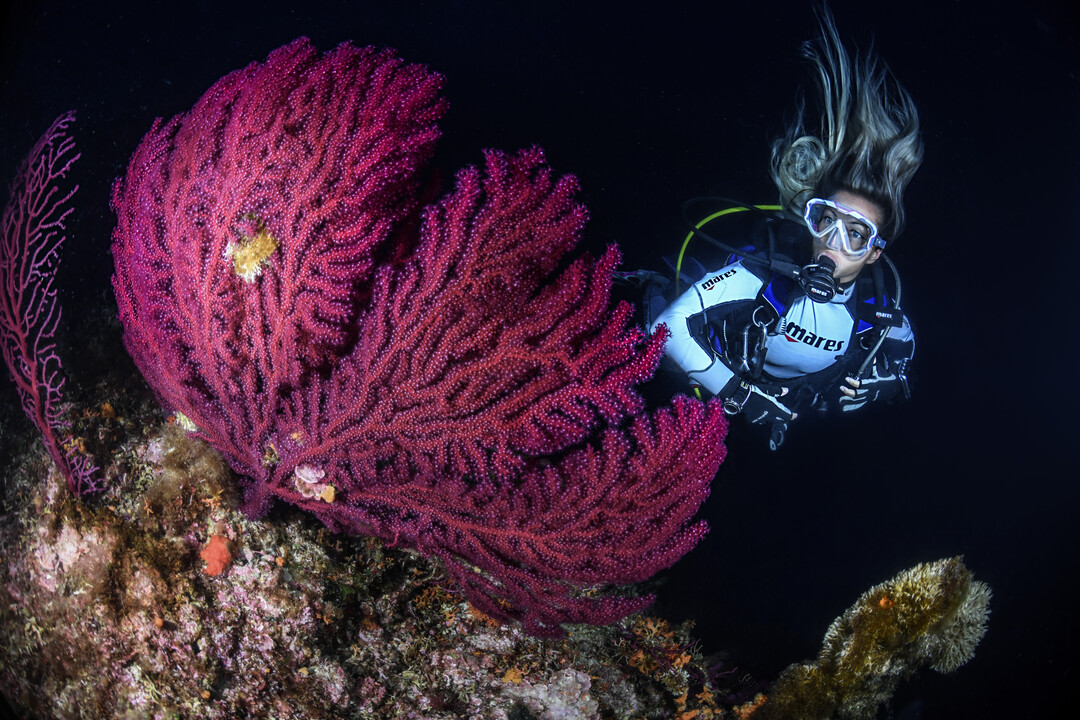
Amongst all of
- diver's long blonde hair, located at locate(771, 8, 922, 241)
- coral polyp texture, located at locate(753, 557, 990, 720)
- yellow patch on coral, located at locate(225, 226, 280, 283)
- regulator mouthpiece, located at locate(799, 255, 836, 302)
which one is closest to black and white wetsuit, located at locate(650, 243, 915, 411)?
regulator mouthpiece, located at locate(799, 255, 836, 302)

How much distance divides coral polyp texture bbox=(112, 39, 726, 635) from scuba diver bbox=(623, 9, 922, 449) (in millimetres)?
777

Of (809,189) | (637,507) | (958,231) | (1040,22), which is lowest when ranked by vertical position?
(637,507)

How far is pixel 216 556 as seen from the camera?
227 cm

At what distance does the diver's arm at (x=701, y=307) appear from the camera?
2.81m

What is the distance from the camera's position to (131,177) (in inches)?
89.1

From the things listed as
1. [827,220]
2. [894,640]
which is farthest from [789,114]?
[894,640]

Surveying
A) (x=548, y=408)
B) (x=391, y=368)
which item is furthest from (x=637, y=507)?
(x=391, y=368)

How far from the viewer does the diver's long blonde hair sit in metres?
2.36

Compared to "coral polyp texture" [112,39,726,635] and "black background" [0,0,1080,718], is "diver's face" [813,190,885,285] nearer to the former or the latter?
"black background" [0,0,1080,718]

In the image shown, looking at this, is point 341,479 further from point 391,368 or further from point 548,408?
point 548,408

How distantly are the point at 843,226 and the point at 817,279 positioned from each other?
0.94 ft

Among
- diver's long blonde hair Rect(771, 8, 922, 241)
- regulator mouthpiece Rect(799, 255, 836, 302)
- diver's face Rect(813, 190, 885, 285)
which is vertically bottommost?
regulator mouthpiece Rect(799, 255, 836, 302)

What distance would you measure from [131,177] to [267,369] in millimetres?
1061

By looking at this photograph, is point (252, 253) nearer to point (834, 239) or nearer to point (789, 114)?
point (789, 114)
